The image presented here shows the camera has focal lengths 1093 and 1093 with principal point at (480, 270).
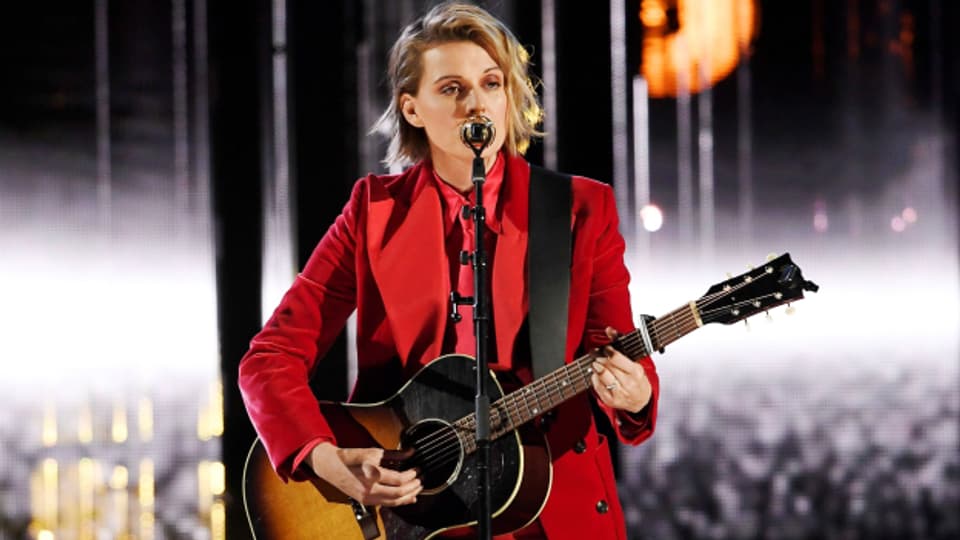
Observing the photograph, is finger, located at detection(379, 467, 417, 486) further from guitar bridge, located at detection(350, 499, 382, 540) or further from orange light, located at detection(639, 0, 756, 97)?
orange light, located at detection(639, 0, 756, 97)

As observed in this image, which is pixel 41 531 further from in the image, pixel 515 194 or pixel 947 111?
pixel 947 111

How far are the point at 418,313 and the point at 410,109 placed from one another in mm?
506

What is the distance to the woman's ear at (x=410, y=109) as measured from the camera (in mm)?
2506

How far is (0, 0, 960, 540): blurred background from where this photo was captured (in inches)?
137

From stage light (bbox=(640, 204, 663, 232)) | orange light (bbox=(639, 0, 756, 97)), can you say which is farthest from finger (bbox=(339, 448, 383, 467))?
orange light (bbox=(639, 0, 756, 97))

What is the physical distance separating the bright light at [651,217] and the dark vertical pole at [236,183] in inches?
49.3

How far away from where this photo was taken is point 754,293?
211 centimetres

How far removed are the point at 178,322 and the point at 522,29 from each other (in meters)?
1.53

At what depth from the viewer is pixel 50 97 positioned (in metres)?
3.82

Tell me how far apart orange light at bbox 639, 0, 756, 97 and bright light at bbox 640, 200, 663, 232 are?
368 mm

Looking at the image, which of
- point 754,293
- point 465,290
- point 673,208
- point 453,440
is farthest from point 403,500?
point 673,208

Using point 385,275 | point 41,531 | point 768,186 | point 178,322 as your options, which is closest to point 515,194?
point 385,275

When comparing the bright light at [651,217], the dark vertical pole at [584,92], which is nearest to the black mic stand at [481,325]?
the dark vertical pole at [584,92]

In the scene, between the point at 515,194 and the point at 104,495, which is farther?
the point at 104,495
